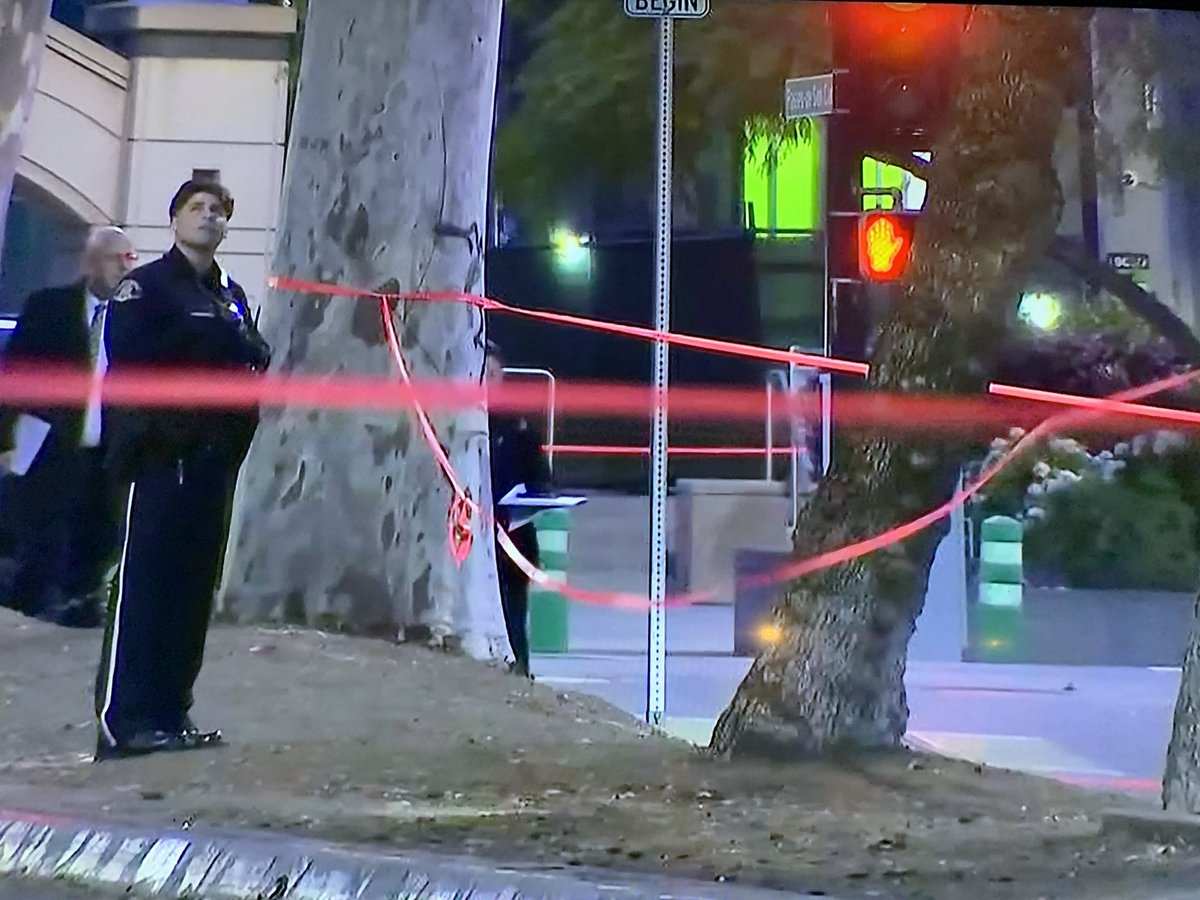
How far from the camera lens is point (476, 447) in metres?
5.05

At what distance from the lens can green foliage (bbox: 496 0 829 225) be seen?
193 inches

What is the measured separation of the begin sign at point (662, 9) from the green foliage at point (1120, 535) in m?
1.78

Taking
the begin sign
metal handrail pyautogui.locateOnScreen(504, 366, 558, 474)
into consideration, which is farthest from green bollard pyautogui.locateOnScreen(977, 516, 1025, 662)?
the begin sign

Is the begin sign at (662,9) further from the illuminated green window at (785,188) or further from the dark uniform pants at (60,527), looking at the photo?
the dark uniform pants at (60,527)

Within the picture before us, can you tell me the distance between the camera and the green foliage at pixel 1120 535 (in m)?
4.96

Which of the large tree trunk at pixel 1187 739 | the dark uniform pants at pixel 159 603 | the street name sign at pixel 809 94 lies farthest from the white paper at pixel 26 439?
the large tree trunk at pixel 1187 739

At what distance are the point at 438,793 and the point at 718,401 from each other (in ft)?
4.52

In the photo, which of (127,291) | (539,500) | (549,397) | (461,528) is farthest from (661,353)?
(127,291)

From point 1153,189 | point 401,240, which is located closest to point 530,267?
point 401,240

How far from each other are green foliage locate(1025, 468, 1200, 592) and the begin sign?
1.78 metres

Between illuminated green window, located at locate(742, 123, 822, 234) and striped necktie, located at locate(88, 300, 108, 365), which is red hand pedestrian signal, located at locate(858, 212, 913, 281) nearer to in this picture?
illuminated green window, located at locate(742, 123, 822, 234)

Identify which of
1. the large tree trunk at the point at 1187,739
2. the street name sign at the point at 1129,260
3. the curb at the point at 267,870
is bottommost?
the curb at the point at 267,870

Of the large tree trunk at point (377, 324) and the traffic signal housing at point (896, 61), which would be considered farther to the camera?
the large tree trunk at point (377, 324)

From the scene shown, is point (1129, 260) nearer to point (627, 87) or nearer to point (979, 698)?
point (979, 698)
